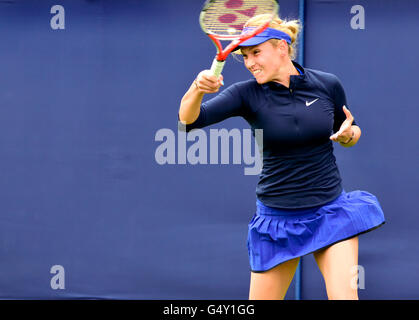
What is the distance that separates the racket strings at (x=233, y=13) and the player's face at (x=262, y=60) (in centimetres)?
14

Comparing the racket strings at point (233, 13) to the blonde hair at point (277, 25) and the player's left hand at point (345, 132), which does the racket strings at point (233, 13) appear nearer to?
the blonde hair at point (277, 25)

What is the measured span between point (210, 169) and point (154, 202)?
443 mm

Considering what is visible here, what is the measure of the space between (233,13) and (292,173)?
726mm

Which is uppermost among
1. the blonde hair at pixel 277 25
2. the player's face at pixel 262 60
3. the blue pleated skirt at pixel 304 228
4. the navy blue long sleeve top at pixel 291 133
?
the blonde hair at pixel 277 25

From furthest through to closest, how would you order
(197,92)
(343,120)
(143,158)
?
(143,158) < (343,120) < (197,92)

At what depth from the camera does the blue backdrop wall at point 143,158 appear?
4234mm

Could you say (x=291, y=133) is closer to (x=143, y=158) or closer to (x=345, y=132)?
(x=345, y=132)

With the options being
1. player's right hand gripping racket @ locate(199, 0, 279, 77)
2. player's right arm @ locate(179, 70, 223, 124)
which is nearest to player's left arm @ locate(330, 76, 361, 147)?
player's right hand gripping racket @ locate(199, 0, 279, 77)

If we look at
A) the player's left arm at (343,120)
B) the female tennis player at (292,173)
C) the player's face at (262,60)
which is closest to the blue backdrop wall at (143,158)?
the player's left arm at (343,120)

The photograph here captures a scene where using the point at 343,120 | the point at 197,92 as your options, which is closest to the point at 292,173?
the point at 343,120

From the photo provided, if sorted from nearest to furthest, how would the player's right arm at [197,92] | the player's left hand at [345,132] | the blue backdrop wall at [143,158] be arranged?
the player's right arm at [197,92] < the player's left hand at [345,132] < the blue backdrop wall at [143,158]

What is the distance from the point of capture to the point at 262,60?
2.72m
